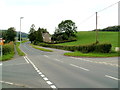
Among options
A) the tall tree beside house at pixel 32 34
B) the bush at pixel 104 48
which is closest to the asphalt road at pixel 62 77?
the bush at pixel 104 48

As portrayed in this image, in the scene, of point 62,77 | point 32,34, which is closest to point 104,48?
point 62,77

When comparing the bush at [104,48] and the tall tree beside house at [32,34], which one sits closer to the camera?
the bush at [104,48]

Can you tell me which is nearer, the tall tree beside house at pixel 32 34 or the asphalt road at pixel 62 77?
the asphalt road at pixel 62 77

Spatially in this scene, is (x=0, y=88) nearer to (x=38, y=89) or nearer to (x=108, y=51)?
(x=38, y=89)

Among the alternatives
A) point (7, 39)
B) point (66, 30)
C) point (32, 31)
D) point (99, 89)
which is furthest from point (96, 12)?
point (32, 31)

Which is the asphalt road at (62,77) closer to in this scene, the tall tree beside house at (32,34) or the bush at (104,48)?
the bush at (104,48)

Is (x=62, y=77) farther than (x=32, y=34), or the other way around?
(x=32, y=34)

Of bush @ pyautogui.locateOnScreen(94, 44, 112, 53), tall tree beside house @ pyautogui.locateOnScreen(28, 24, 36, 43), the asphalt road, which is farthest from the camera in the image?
tall tree beside house @ pyautogui.locateOnScreen(28, 24, 36, 43)

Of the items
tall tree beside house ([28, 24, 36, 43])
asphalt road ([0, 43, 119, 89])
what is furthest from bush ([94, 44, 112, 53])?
tall tree beside house ([28, 24, 36, 43])

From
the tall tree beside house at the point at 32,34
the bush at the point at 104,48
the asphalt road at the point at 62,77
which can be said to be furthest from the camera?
the tall tree beside house at the point at 32,34

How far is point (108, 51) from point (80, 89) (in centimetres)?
2866

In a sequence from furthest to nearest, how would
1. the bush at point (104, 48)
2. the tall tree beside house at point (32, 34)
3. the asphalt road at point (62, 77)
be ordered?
the tall tree beside house at point (32, 34) → the bush at point (104, 48) → the asphalt road at point (62, 77)

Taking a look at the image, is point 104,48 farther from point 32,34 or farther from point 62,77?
point 32,34

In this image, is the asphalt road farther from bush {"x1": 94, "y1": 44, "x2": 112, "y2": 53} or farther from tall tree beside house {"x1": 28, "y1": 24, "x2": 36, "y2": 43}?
tall tree beside house {"x1": 28, "y1": 24, "x2": 36, "y2": 43}
